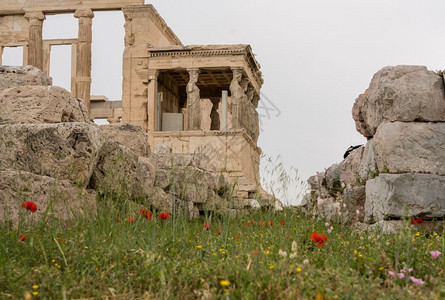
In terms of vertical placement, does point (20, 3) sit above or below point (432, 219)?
above

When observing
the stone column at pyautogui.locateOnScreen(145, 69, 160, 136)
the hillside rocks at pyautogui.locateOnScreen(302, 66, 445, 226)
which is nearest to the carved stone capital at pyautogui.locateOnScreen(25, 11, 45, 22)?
the stone column at pyautogui.locateOnScreen(145, 69, 160, 136)

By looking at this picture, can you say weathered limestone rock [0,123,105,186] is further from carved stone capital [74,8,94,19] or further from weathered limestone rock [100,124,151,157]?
carved stone capital [74,8,94,19]

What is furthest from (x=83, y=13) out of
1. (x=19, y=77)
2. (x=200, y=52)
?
(x=19, y=77)

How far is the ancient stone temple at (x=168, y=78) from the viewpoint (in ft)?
77.9

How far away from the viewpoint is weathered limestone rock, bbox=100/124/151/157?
9.01 metres

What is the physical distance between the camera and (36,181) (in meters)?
5.61

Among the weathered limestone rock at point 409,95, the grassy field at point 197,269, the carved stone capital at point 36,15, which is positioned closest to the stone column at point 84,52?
the carved stone capital at point 36,15

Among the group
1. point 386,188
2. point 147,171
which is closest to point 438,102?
point 386,188

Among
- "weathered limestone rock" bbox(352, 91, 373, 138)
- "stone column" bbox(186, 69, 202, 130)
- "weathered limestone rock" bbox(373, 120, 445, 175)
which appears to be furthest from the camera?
"stone column" bbox(186, 69, 202, 130)

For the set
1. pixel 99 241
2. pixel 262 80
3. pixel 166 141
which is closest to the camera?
pixel 99 241

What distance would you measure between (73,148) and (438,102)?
4005mm

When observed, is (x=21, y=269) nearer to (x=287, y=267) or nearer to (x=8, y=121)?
(x=287, y=267)

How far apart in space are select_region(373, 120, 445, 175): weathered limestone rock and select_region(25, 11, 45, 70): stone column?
75.0ft

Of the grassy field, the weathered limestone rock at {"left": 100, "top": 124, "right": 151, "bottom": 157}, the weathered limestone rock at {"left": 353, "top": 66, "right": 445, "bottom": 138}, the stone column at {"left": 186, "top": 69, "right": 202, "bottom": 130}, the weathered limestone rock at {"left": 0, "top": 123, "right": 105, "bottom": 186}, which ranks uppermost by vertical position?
the stone column at {"left": 186, "top": 69, "right": 202, "bottom": 130}
